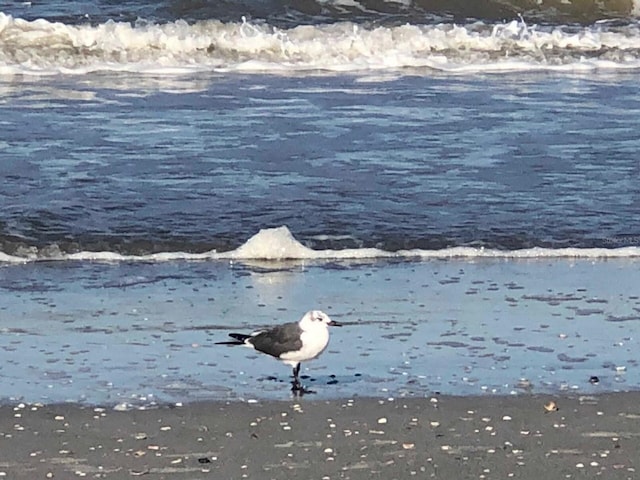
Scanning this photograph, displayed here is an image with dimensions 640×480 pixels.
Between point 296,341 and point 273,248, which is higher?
point 296,341

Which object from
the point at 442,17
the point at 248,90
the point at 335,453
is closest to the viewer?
the point at 335,453

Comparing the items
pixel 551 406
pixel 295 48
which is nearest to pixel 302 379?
pixel 551 406

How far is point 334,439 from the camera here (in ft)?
15.4

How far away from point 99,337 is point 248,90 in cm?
700

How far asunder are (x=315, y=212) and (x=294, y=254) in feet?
2.93

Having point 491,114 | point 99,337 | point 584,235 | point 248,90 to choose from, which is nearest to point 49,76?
point 248,90

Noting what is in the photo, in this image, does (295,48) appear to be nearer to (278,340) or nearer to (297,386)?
(278,340)

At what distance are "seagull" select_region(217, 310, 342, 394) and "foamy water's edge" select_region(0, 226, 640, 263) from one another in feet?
7.27

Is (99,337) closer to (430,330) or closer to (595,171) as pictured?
(430,330)

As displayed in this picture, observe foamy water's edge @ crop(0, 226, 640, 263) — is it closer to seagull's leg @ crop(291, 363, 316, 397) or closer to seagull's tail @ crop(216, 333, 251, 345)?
seagull's tail @ crop(216, 333, 251, 345)

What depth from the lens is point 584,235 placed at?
26.8 ft

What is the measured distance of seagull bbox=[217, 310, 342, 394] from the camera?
17.6 ft

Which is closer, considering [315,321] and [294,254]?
[315,321]

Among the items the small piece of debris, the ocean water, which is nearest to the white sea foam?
the ocean water
